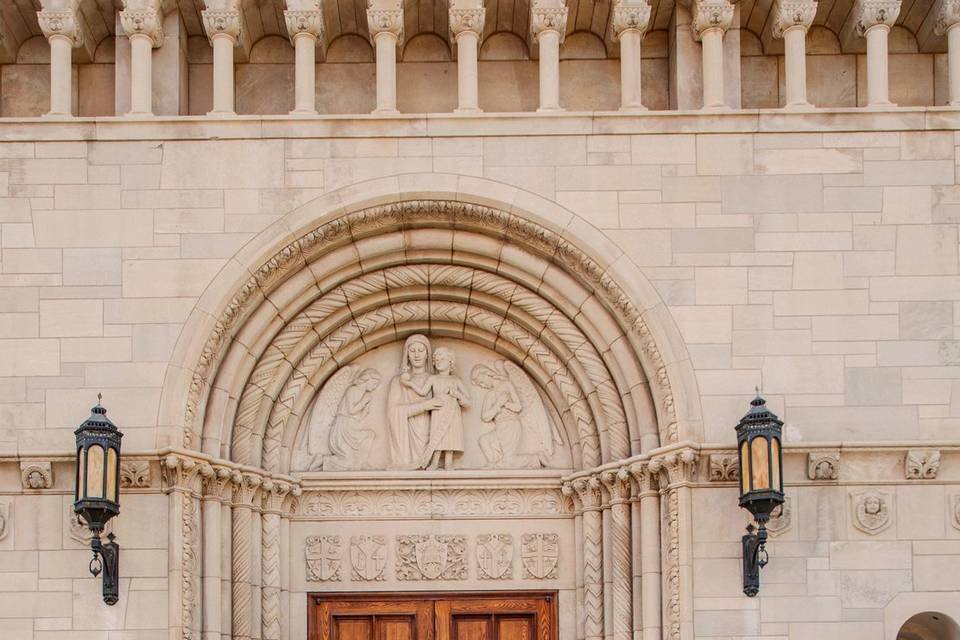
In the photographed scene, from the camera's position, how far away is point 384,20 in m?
13.5

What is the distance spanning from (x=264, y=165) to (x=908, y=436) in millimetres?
5616

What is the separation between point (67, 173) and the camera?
43.9 feet

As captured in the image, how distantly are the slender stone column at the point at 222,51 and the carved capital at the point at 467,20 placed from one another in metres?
1.79

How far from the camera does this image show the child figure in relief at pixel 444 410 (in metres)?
14.0

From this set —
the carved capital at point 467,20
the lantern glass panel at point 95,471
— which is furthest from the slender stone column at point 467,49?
the lantern glass panel at point 95,471

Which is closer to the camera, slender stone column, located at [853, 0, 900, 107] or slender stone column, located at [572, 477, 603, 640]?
slender stone column, located at [853, 0, 900, 107]

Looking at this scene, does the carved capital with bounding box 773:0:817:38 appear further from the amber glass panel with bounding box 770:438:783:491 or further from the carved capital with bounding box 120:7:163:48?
the carved capital with bounding box 120:7:163:48

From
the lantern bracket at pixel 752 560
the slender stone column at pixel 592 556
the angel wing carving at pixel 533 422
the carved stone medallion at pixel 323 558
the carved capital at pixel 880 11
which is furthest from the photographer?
the angel wing carving at pixel 533 422

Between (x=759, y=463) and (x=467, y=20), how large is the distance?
4.34 m

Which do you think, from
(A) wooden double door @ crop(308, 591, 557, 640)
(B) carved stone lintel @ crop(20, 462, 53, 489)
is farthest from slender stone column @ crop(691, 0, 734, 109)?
(B) carved stone lintel @ crop(20, 462, 53, 489)

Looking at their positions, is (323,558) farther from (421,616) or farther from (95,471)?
(95,471)

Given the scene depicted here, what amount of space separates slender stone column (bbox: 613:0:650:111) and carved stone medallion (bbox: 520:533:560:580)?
3.70 metres

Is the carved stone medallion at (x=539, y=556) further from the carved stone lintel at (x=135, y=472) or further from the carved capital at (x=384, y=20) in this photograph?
the carved capital at (x=384, y=20)

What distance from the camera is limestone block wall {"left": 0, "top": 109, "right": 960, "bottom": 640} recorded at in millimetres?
12812
